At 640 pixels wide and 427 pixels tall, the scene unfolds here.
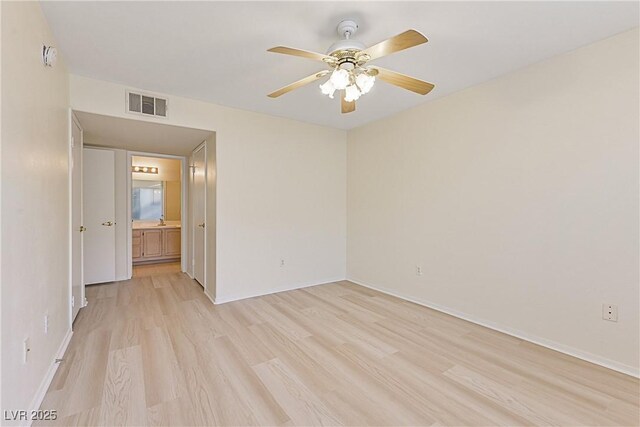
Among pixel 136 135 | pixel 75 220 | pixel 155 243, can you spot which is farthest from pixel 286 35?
pixel 155 243

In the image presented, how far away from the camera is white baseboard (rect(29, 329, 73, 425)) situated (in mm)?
1579

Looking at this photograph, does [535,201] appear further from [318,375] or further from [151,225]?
[151,225]

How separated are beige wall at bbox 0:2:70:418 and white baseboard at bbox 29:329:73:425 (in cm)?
2

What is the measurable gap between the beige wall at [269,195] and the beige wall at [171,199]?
3.94 meters

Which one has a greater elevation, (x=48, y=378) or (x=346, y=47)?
(x=346, y=47)

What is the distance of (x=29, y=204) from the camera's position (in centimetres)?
156

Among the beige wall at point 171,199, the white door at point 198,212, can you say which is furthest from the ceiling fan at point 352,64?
the beige wall at point 171,199

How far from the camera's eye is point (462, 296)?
2.99m

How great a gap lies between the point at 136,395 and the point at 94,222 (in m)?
3.37

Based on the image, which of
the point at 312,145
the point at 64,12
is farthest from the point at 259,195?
the point at 64,12

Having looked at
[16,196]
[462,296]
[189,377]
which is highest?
[16,196]

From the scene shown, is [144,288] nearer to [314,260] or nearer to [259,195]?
[259,195]

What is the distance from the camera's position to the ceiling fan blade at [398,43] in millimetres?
1447

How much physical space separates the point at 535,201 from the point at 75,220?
4.31m
